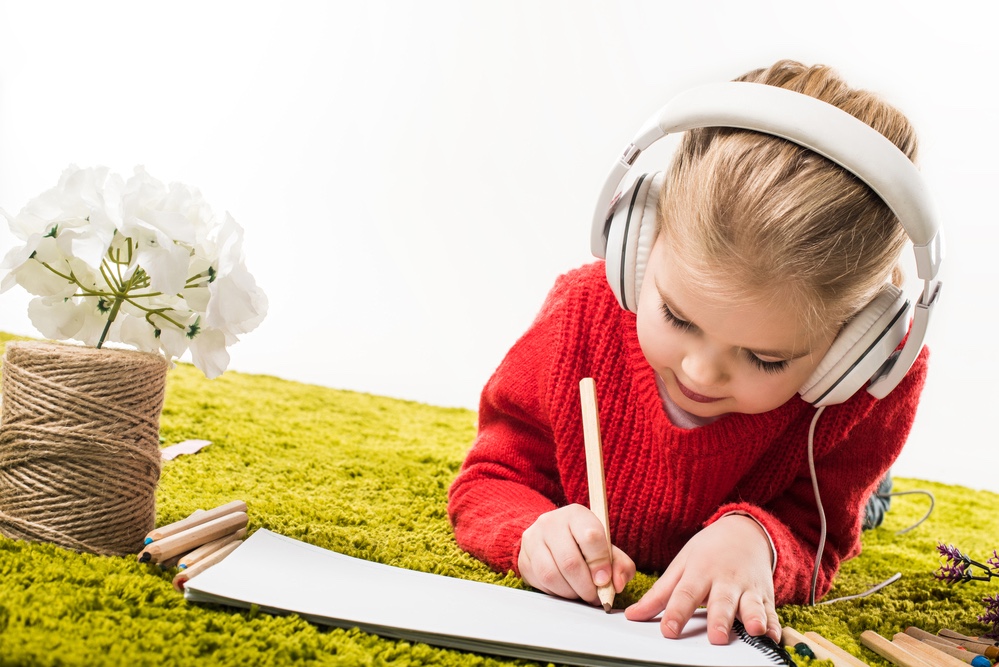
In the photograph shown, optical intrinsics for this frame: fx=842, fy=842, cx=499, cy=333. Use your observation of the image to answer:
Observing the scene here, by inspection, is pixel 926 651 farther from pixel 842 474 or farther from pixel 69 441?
pixel 69 441

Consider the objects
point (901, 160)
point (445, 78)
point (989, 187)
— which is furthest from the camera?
point (445, 78)

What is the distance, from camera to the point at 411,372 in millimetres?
2631

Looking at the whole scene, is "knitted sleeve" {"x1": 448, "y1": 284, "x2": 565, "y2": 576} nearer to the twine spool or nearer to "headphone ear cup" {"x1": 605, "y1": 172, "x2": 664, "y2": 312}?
"headphone ear cup" {"x1": 605, "y1": 172, "x2": 664, "y2": 312}

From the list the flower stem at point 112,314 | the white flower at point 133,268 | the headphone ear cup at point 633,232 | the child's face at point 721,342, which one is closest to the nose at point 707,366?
the child's face at point 721,342

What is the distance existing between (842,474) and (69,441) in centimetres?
75

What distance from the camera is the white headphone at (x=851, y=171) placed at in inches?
24.9

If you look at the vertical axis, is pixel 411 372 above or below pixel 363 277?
below

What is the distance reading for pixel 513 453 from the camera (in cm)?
100

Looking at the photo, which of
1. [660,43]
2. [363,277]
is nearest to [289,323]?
[363,277]

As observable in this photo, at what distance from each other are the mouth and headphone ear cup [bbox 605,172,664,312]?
Result: 11cm

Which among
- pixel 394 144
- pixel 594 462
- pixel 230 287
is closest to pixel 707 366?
pixel 594 462

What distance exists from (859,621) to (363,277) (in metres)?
2.00

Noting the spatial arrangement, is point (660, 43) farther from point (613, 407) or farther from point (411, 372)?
point (613, 407)

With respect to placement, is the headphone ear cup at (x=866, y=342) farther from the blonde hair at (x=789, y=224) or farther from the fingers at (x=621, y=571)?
the fingers at (x=621, y=571)
